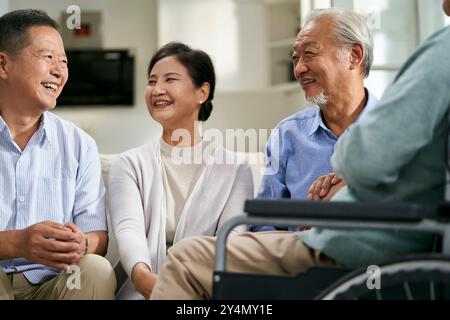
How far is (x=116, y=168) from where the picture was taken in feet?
6.82

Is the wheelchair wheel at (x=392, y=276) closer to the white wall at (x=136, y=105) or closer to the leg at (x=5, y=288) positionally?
the leg at (x=5, y=288)

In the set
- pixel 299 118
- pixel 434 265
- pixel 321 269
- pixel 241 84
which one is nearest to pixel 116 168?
pixel 299 118

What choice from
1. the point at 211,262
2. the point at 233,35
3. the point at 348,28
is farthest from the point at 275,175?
the point at 233,35

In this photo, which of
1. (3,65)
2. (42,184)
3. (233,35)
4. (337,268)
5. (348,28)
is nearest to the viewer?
(337,268)

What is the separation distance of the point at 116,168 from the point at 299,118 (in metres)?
0.59

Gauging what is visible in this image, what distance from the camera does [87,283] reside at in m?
1.72

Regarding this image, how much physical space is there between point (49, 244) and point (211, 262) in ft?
1.74

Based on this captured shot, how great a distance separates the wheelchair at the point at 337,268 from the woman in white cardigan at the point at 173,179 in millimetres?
671

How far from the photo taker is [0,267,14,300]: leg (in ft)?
5.65

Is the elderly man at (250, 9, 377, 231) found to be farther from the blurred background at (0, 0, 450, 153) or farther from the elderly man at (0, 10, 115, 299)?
the blurred background at (0, 0, 450, 153)

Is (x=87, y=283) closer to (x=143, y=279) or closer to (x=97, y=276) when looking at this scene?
(x=97, y=276)

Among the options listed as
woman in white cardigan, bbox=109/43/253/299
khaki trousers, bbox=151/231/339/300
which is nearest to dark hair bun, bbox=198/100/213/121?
woman in white cardigan, bbox=109/43/253/299

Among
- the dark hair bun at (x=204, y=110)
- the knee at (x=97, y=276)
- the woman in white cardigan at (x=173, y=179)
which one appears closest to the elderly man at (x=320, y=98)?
the woman in white cardigan at (x=173, y=179)
